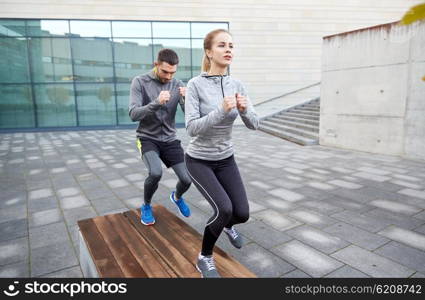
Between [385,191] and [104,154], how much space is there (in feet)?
24.5

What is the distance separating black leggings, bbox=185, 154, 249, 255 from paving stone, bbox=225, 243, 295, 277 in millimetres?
565

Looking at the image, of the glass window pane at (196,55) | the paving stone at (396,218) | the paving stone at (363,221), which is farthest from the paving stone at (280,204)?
the glass window pane at (196,55)

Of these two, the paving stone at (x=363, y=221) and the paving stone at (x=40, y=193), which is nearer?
the paving stone at (x=363, y=221)

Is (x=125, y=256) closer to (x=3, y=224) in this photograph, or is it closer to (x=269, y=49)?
(x=3, y=224)

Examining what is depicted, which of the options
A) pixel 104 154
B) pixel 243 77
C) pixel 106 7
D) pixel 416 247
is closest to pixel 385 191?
pixel 416 247

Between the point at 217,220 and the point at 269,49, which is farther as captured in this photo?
the point at 269,49

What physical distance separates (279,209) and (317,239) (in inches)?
41.1

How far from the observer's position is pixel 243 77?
59.1 ft

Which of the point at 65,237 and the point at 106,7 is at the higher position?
the point at 106,7

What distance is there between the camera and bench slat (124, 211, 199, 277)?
8.13ft

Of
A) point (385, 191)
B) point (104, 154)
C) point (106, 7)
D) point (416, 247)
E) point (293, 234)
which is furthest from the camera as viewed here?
point (106, 7)

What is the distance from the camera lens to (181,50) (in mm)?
17641

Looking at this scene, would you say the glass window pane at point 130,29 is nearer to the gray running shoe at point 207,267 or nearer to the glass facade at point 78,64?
the glass facade at point 78,64

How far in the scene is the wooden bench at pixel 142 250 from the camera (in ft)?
8.08
